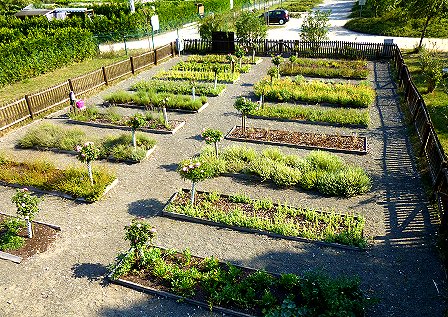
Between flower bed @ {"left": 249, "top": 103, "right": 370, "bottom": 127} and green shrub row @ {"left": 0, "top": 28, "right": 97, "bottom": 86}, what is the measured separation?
13.2m

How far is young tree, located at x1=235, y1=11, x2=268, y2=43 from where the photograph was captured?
2377 centimetres

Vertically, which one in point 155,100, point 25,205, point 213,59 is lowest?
point 25,205

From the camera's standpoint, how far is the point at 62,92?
15953mm

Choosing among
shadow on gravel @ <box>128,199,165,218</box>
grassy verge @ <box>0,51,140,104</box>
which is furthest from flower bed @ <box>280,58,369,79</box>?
shadow on gravel @ <box>128,199,165,218</box>

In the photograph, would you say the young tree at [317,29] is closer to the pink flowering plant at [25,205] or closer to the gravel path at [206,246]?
the gravel path at [206,246]

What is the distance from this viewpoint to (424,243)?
24.6 feet

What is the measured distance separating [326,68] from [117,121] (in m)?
11.2

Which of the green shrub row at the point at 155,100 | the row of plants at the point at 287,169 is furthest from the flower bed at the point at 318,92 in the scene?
the row of plants at the point at 287,169

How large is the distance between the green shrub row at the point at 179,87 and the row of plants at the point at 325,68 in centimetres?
432

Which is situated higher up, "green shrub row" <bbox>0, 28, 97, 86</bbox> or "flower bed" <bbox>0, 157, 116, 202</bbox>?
"green shrub row" <bbox>0, 28, 97, 86</bbox>

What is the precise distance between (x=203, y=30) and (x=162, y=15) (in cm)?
1157

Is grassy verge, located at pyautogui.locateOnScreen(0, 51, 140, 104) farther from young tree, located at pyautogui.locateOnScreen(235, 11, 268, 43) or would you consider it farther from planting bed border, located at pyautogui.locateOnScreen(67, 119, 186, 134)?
young tree, located at pyautogui.locateOnScreen(235, 11, 268, 43)

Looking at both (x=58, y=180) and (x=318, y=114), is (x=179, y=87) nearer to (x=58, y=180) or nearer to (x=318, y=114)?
(x=318, y=114)

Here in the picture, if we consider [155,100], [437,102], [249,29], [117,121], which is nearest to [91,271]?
[117,121]
